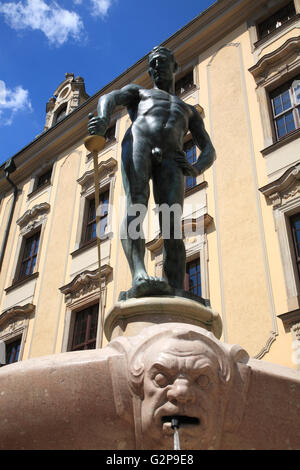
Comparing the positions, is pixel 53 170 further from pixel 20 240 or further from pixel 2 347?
pixel 2 347

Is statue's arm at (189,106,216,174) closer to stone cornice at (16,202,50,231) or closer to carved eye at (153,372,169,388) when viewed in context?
carved eye at (153,372,169,388)

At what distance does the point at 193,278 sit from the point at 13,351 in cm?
614

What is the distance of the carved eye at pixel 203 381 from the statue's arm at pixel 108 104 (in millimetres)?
2211

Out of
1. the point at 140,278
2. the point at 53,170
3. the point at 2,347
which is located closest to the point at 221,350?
the point at 140,278

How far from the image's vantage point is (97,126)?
3.91 metres

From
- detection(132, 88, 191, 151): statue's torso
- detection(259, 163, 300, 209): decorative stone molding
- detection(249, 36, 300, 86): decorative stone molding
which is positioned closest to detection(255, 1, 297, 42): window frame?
detection(249, 36, 300, 86): decorative stone molding

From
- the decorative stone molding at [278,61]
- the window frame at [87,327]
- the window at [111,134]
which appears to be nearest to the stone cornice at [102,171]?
the window at [111,134]

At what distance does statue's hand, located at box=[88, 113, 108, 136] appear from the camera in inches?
151

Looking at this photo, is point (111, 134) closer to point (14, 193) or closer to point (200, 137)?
point (14, 193)

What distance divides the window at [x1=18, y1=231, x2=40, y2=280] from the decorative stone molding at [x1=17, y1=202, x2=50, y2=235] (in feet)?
1.01

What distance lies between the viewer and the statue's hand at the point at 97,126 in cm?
385

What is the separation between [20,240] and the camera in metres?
16.4

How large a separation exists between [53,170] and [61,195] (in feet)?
5.84

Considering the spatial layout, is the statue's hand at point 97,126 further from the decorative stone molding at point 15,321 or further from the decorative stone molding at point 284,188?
the decorative stone molding at point 15,321
